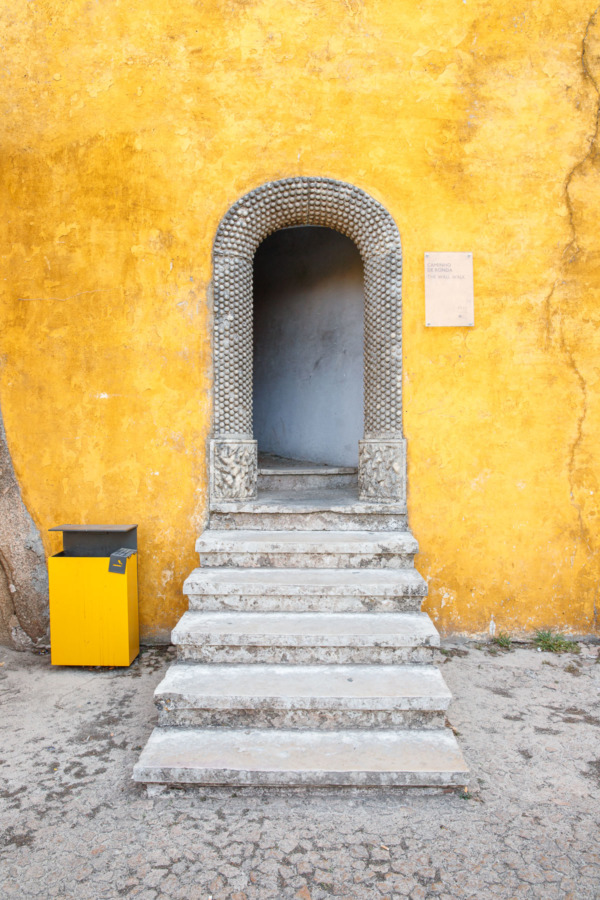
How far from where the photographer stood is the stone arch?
4.02 metres

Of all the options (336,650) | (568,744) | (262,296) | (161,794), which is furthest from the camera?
(262,296)

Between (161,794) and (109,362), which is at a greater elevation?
(109,362)

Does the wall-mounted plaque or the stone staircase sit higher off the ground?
the wall-mounted plaque

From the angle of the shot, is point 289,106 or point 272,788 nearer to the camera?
point 272,788

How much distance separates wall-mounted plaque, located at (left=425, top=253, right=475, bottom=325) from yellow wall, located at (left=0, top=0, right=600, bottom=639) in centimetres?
9

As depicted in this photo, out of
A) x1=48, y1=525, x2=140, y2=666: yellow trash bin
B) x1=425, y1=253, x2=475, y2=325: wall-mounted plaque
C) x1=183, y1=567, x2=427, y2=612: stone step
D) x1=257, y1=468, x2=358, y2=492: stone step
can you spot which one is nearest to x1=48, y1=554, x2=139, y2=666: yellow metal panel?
x1=48, y1=525, x2=140, y2=666: yellow trash bin

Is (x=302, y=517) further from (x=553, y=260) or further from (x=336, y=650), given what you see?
(x=553, y=260)

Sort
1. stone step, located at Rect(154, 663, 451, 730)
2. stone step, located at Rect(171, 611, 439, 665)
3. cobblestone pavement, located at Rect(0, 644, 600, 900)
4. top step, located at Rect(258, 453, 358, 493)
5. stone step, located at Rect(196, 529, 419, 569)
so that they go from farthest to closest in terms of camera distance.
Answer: top step, located at Rect(258, 453, 358, 493), stone step, located at Rect(196, 529, 419, 569), stone step, located at Rect(171, 611, 439, 665), stone step, located at Rect(154, 663, 451, 730), cobblestone pavement, located at Rect(0, 644, 600, 900)

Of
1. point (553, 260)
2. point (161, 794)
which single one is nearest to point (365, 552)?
point (161, 794)

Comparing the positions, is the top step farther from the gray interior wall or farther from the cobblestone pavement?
the cobblestone pavement

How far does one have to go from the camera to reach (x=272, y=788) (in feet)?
7.90

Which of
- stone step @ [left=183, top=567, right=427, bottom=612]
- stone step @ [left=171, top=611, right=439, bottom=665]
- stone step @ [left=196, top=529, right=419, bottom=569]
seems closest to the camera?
stone step @ [left=171, top=611, right=439, bottom=665]

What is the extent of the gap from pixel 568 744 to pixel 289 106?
4.39m

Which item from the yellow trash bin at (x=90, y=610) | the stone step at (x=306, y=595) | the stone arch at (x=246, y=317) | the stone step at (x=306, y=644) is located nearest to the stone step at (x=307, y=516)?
the stone arch at (x=246, y=317)
